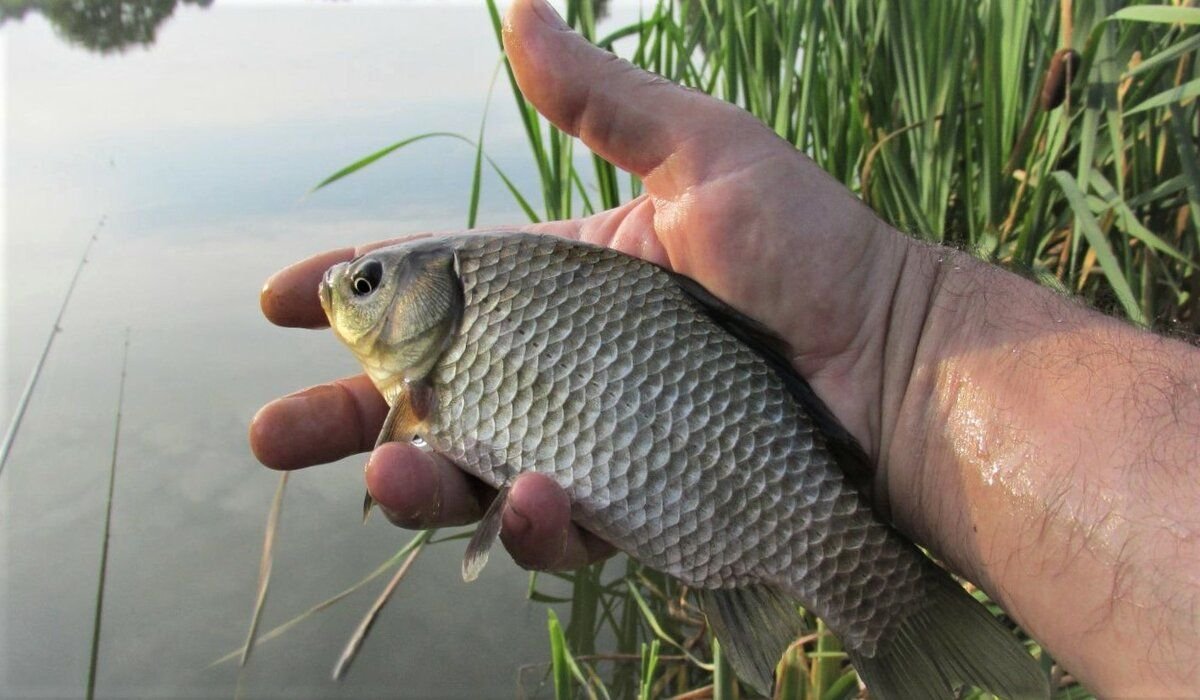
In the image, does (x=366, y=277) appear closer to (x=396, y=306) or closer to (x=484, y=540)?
(x=396, y=306)

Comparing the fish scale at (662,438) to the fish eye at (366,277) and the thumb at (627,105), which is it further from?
the thumb at (627,105)

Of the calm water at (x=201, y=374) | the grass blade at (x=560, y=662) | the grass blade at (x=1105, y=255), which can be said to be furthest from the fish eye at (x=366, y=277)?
the grass blade at (x=1105, y=255)

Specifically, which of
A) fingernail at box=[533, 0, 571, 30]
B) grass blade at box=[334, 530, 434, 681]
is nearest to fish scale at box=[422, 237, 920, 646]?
fingernail at box=[533, 0, 571, 30]

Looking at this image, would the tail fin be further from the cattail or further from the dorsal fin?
the cattail

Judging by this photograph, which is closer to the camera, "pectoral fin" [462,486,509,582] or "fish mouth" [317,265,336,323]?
"pectoral fin" [462,486,509,582]

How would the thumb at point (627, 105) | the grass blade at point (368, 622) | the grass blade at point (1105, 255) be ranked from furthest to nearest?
the grass blade at point (368, 622) < the grass blade at point (1105, 255) < the thumb at point (627, 105)
